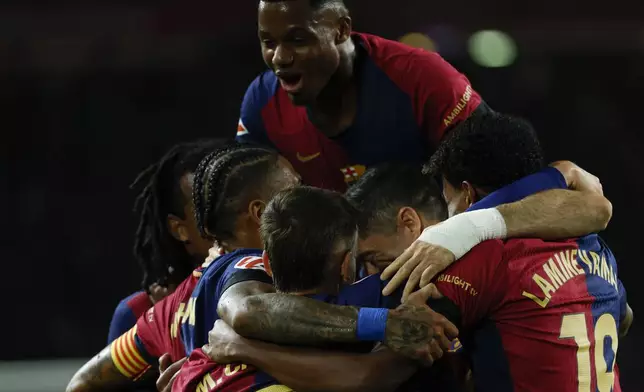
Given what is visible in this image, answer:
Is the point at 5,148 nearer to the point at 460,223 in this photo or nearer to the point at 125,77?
the point at 125,77

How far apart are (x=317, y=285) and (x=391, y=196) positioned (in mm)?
488

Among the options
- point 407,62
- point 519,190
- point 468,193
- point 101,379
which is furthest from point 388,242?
point 101,379

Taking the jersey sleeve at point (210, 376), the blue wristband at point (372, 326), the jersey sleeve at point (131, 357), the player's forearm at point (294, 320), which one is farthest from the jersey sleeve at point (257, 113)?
the blue wristband at point (372, 326)

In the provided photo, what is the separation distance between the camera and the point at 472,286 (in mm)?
1969

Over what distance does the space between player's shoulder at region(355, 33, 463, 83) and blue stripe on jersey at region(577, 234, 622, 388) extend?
73 cm

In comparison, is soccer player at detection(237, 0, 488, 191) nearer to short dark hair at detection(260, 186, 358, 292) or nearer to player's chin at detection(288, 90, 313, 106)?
player's chin at detection(288, 90, 313, 106)

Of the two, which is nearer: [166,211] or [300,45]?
[300,45]

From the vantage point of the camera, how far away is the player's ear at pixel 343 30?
2719mm

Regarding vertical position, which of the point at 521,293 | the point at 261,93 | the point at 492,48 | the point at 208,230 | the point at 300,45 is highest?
the point at 300,45

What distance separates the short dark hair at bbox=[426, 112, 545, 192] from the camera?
2162mm

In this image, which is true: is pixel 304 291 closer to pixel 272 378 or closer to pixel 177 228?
pixel 272 378

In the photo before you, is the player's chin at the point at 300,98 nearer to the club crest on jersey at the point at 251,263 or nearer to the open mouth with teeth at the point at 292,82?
the open mouth with teeth at the point at 292,82

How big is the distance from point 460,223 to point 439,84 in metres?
0.74

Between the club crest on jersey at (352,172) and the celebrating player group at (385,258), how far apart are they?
0.01 m
